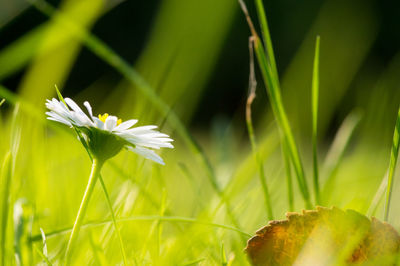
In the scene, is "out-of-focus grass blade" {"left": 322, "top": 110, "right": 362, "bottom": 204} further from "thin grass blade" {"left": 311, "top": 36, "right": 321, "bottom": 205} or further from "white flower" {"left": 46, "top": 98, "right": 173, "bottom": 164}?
"white flower" {"left": 46, "top": 98, "right": 173, "bottom": 164}

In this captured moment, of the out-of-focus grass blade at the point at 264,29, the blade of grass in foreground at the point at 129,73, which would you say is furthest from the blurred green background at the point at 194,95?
the out-of-focus grass blade at the point at 264,29

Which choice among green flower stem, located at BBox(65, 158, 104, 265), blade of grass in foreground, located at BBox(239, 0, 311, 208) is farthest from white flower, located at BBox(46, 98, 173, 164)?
blade of grass in foreground, located at BBox(239, 0, 311, 208)

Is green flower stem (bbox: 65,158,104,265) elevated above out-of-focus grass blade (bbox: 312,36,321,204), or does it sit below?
above

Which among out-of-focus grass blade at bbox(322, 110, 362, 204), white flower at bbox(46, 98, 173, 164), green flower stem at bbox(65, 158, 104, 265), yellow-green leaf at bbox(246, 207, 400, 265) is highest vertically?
white flower at bbox(46, 98, 173, 164)

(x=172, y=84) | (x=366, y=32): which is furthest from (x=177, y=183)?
(x=366, y=32)

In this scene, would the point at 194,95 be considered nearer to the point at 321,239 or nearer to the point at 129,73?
the point at 129,73

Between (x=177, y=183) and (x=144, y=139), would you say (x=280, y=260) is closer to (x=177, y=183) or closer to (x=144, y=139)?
(x=144, y=139)

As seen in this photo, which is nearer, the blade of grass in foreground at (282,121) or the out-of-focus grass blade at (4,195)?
the out-of-focus grass blade at (4,195)

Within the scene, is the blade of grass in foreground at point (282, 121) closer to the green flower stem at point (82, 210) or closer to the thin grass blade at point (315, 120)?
the thin grass blade at point (315, 120)

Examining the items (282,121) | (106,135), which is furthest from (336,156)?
(106,135)
